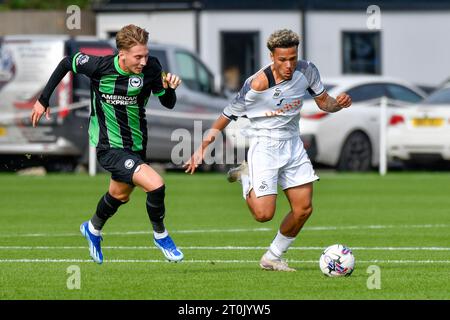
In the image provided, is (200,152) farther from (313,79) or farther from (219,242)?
(219,242)

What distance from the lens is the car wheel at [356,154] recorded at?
27375 millimetres

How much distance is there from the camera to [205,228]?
1719 centimetres

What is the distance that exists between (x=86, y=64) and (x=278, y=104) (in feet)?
5.42

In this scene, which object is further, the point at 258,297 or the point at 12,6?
the point at 12,6

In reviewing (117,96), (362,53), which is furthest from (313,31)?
(117,96)

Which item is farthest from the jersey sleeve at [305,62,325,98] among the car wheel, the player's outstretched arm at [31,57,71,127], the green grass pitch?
the car wheel

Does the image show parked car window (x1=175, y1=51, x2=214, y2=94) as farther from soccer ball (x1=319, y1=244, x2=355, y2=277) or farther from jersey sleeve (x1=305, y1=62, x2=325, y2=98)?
soccer ball (x1=319, y1=244, x2=355, y2=277)

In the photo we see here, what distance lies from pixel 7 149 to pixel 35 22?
56.3ft

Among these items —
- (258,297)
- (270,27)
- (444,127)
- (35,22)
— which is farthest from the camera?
(35,22)

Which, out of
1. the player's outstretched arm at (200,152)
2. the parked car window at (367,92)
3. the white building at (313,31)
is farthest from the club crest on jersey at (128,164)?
the white building at (313,31)

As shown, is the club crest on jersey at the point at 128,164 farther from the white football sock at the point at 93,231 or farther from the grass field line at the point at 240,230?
the grass field line at the point at 240,230

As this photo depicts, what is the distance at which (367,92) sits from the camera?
2827cm
